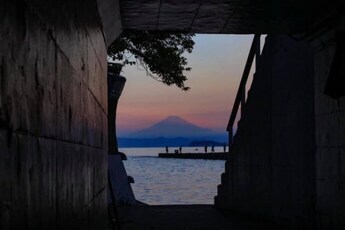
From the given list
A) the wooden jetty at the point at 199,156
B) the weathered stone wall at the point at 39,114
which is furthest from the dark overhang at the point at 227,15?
the wooden jetty at the point at 199,156

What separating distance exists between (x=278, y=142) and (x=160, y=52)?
7.30 meters

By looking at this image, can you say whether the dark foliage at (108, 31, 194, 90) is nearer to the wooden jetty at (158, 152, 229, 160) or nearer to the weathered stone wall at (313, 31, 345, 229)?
the weathered stone wall at (313, 31, 345, 229)

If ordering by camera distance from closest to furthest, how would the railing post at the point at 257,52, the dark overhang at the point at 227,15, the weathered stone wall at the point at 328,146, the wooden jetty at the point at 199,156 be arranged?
1. the dark overhang at the point at 227,15
2. the weathered stone wall at the point at 328,146
3. the railing post at the point at 257,52
4. the wooden jetty at the point at 199,156

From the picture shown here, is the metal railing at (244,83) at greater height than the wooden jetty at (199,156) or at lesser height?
greater

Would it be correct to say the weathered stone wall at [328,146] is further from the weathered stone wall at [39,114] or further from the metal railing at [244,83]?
the weathered stone wall at [39,114]

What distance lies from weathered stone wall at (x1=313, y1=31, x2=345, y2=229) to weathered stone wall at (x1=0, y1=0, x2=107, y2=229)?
17.0 feet

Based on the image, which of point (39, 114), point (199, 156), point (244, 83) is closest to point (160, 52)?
point (244, 83)

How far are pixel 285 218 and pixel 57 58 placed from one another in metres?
8.96

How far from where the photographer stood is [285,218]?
10922mm

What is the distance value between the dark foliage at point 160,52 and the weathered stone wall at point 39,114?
14.0m

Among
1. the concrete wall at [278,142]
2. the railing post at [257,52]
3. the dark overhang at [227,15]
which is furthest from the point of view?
the railing post at [257,52]

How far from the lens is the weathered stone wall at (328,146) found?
800 centimetres

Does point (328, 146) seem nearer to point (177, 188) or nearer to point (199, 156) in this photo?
point (177, 188)

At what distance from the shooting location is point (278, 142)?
37.4 ft
